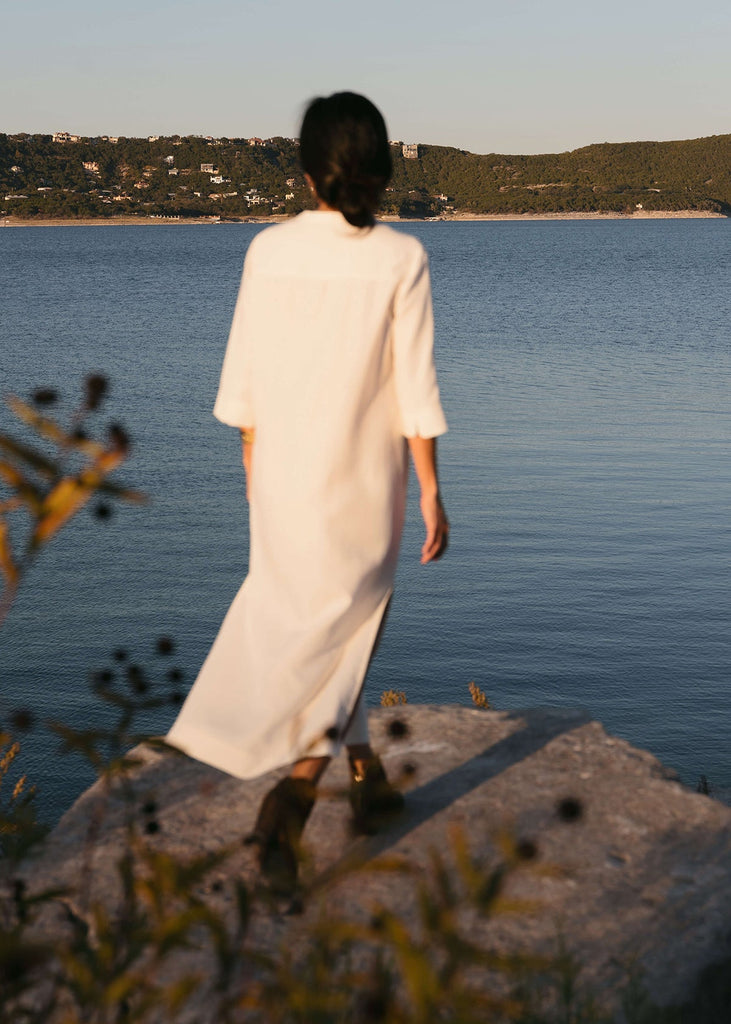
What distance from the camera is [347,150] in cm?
300

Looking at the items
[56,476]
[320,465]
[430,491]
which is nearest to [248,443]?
[320,465]

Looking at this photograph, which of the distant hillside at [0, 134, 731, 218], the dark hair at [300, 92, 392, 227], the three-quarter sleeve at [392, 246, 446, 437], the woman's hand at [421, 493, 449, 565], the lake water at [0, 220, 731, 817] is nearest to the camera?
the dark hair at [300, 92, 392, 227]

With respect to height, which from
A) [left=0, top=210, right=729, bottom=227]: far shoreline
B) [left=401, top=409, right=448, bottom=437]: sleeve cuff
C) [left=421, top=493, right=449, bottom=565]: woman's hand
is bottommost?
[left=0, top=210, right=729, bottom=227]: far shoreline

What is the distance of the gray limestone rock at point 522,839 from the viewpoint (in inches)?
121

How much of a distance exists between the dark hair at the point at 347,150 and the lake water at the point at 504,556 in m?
3.31

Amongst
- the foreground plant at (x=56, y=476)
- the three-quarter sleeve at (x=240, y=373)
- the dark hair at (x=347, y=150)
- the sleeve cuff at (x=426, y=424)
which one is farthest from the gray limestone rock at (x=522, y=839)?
the foreground plant at (x=56, y=476)

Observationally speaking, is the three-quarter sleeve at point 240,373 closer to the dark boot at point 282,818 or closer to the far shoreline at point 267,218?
the dark boot at point 282,818

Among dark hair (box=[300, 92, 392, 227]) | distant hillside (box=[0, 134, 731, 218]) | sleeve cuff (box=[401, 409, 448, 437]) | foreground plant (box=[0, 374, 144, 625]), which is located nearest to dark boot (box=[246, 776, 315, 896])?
sleeve cuff (box=[401, 409, 448, 437])

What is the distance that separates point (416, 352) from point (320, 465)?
38cm

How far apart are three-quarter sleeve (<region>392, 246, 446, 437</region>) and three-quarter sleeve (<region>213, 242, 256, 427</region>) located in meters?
0.42

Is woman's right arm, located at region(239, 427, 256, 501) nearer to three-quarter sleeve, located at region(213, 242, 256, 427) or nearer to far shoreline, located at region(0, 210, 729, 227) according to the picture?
three-quarter sleeve, located at region(213, 242, 256, 427)

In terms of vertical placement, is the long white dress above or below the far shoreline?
above

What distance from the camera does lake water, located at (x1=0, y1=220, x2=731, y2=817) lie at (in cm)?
809

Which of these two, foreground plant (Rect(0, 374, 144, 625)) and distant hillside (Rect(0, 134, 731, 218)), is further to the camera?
distant hillside (Rect(0, 134, 731, 218))
